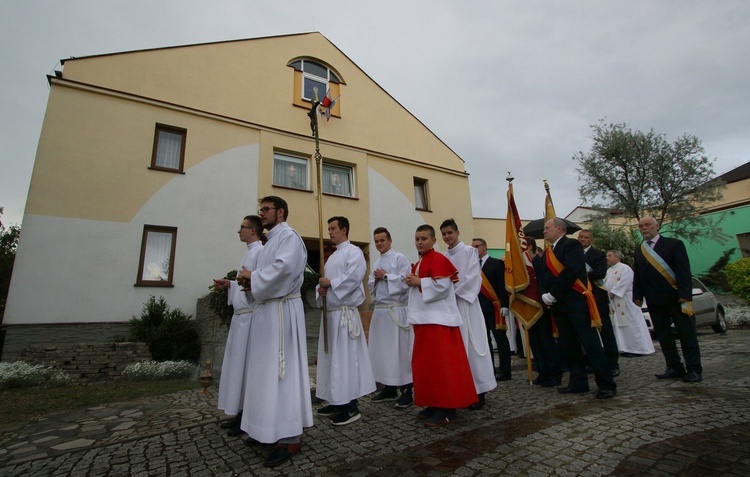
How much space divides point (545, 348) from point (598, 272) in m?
1.55

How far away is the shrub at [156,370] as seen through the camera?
7164mm

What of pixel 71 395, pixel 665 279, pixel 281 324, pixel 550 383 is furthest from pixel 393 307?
pixel 71 395

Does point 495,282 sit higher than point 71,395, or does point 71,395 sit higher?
point 495,282

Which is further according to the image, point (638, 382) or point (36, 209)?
point (36, 209)

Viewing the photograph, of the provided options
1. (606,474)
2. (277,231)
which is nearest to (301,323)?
(277,231)

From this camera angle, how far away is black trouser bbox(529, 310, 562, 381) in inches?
200

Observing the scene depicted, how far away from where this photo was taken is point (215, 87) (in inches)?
435

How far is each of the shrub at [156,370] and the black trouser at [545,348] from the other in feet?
21.7

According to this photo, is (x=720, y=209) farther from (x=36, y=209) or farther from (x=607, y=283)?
(x=36, y=209)

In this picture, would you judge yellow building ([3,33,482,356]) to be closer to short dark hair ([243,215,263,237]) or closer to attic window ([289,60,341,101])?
attic window ([289,60,341,101])

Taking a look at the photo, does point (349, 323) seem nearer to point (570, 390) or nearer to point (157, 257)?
point (570, 390)

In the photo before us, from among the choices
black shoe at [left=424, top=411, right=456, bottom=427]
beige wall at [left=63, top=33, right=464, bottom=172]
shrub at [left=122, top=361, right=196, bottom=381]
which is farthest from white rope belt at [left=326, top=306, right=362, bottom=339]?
beige wall at [left=63, top=33, right=464, bottom=172]

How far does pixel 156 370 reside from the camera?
7.27 m

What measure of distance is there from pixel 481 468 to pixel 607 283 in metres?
6.71
